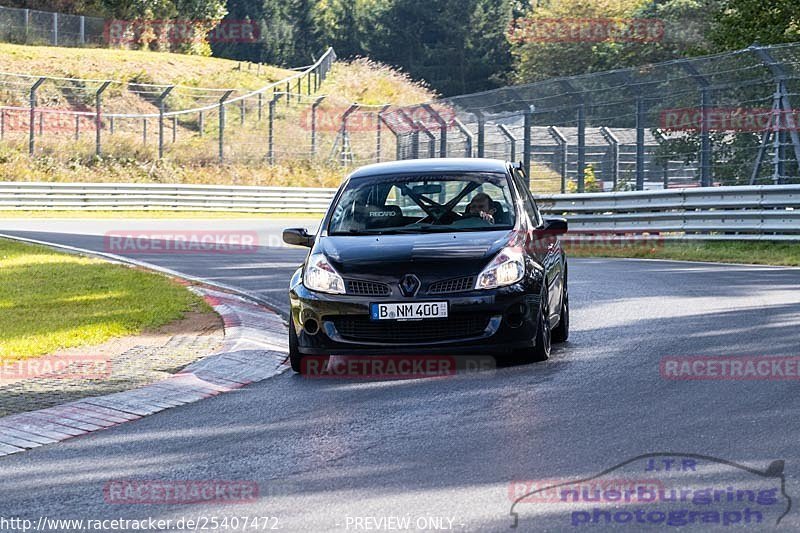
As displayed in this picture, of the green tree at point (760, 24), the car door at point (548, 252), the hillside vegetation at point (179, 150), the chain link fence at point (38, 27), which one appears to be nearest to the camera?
the car door at point (548, 252)

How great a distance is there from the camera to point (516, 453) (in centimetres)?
640

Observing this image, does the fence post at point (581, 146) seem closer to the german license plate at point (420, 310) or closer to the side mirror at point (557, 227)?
the side mirror at point (557, 227)

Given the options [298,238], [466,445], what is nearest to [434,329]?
[298,238]

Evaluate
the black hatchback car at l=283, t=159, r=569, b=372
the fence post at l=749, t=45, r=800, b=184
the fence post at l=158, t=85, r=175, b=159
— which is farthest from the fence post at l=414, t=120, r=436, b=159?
the black hatchback car at l=283, t=159, r=569, b=372

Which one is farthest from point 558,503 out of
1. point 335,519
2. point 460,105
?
point 460,105

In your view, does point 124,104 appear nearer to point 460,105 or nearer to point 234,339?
point 460,105

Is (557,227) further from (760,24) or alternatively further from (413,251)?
(760,24)

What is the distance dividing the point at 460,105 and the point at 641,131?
700 cm

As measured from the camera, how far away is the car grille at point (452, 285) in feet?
29.5

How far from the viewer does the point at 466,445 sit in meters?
6.64

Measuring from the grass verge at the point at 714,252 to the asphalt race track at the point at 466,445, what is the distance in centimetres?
846

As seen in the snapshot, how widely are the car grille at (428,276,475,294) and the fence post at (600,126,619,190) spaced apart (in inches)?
616

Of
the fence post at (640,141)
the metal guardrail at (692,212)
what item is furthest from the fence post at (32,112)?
the fence post at (640,141)

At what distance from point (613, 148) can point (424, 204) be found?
14810 millimetres
